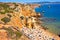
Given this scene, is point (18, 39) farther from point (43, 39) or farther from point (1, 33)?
point (43, 39)

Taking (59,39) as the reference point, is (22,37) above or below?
above

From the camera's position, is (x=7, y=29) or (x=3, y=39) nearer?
(x=3, y=39)

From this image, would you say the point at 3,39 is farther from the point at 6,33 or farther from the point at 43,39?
the point at 43,39

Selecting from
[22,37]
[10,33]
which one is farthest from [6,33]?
[22,37]

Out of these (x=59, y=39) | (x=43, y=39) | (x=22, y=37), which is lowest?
(x=59, y=39)

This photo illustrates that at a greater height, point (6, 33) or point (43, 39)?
point (6, 33)

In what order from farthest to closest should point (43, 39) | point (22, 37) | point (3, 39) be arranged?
point (43, 39) < point (22, 37) < point (3, 39)

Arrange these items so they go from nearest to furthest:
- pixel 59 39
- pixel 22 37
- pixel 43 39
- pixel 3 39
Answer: pixel 3 39
pixel 22 37
pixel 43 39
pixel 59 39

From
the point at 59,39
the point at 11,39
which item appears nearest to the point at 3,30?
the point at 11,39

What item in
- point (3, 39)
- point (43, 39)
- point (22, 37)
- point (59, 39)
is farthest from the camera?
point (59, 39)
